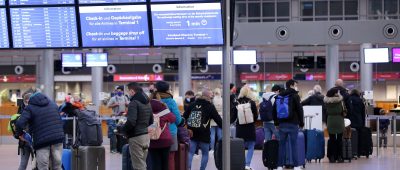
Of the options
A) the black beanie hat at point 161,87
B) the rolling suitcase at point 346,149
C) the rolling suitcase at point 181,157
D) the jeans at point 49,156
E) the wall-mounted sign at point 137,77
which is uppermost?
the black beanie hat at point 161,87

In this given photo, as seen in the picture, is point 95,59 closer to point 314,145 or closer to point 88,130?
point 314,145

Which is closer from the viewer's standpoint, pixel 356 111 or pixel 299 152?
pixel 299 152

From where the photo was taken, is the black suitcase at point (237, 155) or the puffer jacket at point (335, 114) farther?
the puffer jacket at point (335, 114)

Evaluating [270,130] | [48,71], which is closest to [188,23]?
[270,130]

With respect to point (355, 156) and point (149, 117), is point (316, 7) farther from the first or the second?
point (149, 117)

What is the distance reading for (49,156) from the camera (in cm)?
1084

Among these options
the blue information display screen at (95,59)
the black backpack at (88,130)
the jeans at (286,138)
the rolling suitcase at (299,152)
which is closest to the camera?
the black backpack at (88,130)

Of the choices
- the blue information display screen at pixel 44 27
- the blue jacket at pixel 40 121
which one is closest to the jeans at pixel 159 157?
the blue jacket at pixel 40 121

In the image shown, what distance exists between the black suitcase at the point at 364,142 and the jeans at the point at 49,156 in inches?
344

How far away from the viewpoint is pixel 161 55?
44156 mm

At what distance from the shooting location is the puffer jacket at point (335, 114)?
1600cm

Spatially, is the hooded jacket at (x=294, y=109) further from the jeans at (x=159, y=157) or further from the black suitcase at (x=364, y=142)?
the black suitcase at (x=364, y=142)

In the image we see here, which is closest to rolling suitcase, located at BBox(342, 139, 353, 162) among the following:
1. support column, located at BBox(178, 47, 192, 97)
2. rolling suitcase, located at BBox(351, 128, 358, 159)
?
rolling suitcase, located at BBox(351, 128, 358, 159)

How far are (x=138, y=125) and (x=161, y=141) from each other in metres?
0.56
